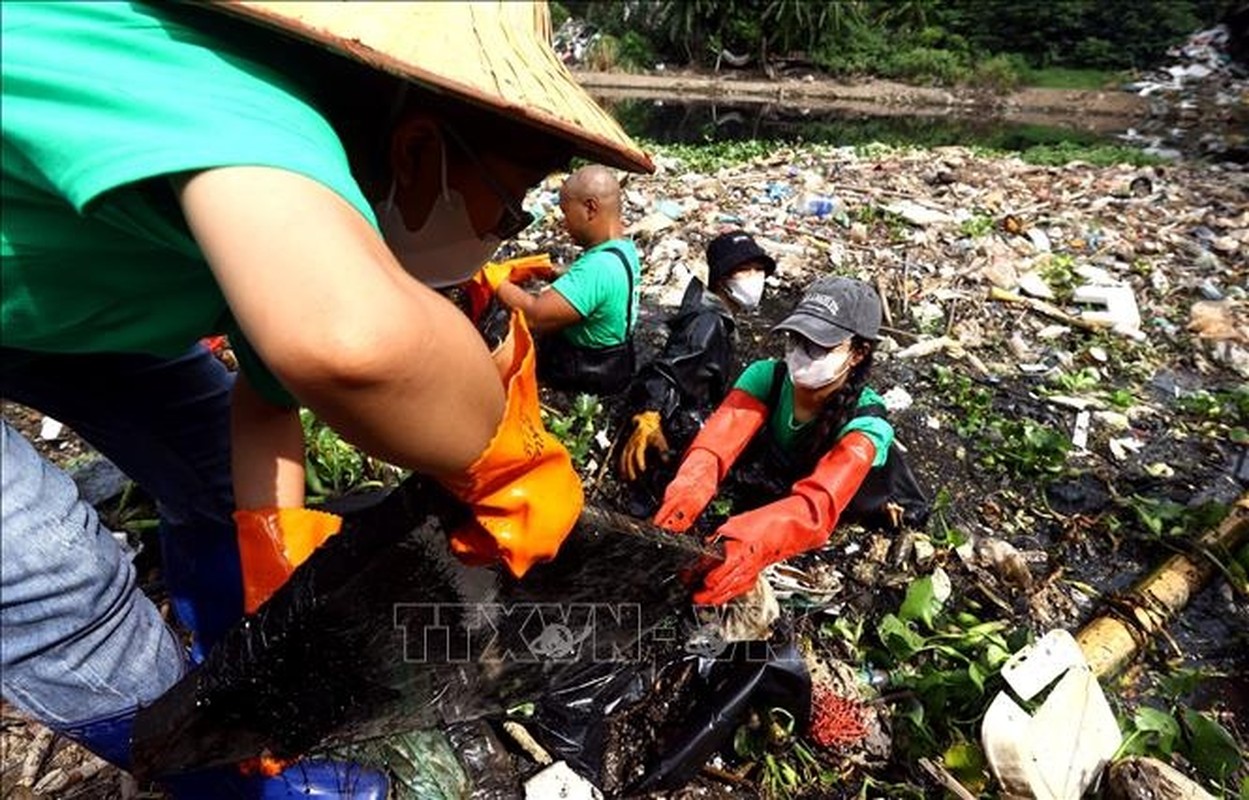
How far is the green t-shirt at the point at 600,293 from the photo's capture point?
11.3 feet

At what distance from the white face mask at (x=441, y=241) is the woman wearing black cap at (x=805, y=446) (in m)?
1.11

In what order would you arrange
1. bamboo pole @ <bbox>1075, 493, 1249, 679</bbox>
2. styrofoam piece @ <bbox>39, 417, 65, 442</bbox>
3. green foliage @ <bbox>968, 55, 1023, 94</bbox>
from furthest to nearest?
1. green foliage @ <bbox>968, 55, 1023, 94</bbox>
2. styrofoam piece @ <bbox>39, 417, 65, 442</bbox>
3. bamboo pole @ <bbox>1075, 493, 1249, 679</bbox>

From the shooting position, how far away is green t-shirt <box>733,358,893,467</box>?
2.59 meters

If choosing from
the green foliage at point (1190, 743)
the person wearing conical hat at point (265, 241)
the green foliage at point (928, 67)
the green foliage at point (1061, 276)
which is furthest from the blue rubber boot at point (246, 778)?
the green foliage at point (928, 67)

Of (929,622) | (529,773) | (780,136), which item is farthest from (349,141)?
(780,136)

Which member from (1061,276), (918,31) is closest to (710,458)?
(1061,276)

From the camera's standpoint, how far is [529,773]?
80.7 inches

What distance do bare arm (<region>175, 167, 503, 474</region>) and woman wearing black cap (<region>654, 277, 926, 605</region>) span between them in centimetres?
145

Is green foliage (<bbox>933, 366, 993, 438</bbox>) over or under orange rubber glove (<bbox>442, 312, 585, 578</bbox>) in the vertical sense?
under

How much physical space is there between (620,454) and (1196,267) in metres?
4.96

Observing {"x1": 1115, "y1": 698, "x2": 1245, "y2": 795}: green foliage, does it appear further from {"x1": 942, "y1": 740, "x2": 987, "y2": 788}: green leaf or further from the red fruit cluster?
the red fruit cluster

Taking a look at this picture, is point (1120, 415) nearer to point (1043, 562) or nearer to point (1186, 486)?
point (1186, 486)

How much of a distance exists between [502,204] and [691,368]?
8.05 feet

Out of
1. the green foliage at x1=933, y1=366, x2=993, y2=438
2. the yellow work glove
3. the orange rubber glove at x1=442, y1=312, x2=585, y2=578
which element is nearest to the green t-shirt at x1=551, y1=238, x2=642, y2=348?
the yellow work glove
